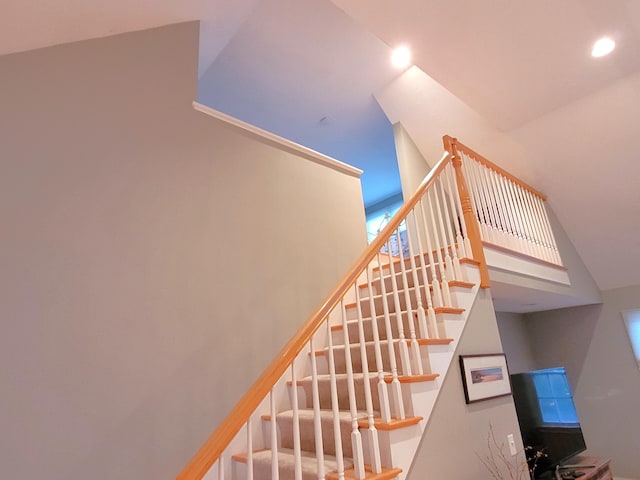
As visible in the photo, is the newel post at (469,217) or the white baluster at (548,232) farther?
the white baluster at (548,232)

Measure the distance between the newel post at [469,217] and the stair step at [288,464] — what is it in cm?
172

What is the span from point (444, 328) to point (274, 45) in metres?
3.45

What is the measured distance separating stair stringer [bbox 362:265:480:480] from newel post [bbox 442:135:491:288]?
279mm

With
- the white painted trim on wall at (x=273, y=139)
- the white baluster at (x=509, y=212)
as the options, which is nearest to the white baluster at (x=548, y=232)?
the white baluster at (x=509, y=212)

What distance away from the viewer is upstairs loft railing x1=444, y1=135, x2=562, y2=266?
131 inches

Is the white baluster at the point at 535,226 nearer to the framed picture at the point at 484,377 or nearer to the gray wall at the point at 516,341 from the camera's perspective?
the gray wall at the point at 516,341

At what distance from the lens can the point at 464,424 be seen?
2.24m

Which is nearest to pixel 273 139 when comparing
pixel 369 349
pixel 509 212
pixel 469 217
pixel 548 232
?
pixel 469 217

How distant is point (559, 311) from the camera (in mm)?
5258

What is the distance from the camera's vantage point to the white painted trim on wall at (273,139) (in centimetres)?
305

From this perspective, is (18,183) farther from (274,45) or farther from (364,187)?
(364,187)

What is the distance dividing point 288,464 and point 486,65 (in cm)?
336

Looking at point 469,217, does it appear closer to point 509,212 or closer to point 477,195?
point 477,195

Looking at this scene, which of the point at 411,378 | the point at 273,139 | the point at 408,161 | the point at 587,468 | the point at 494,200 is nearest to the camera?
the point at 411,378
